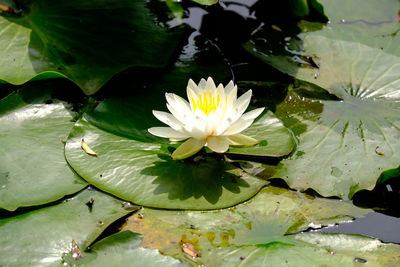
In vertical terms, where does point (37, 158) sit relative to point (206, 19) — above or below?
below

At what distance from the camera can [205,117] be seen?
2.02 metres

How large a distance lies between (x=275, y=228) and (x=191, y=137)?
0.59 m

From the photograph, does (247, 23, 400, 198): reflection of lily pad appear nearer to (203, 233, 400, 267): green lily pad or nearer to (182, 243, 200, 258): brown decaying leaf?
(203, 233, 400, 267): green lily pad

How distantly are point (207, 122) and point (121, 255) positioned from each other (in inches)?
27.5

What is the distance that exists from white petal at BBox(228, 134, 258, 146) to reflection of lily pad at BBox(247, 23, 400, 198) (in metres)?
0.22

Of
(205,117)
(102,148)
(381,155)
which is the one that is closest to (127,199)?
(102,148)

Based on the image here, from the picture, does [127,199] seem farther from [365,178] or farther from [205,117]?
[365,178]

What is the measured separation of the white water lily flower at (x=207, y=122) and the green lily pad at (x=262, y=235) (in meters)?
0.30

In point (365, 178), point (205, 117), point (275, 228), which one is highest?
point (205, 117)

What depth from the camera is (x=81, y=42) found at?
2.65m

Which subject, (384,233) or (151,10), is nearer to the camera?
(384,233)

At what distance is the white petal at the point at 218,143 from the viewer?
2074mm

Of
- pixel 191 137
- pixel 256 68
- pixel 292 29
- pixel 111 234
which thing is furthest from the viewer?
pixel 292 29

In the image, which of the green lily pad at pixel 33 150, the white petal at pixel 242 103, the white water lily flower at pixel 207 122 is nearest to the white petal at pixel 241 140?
the white water lily flower at pixel 207 122
